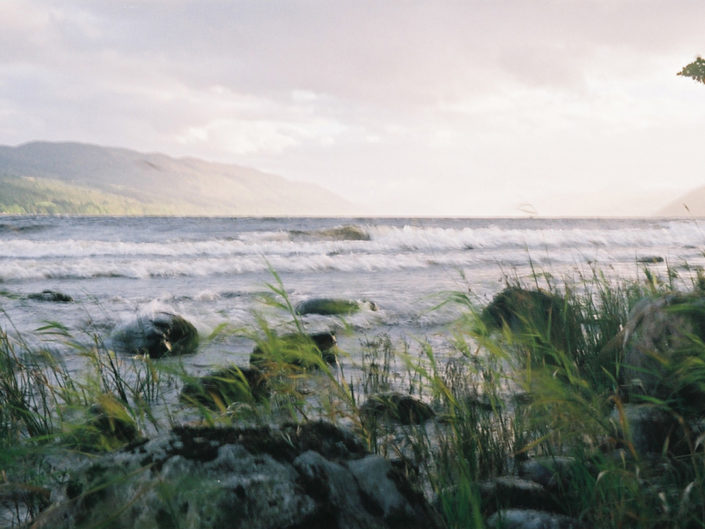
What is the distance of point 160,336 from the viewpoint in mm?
5676

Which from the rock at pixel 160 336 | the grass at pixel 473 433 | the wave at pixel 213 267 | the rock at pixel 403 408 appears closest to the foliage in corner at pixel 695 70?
the grass at pixel 473 433

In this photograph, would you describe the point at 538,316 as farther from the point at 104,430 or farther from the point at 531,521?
the point at 104,430

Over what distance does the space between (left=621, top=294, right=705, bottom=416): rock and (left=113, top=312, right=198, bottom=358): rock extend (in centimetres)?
415

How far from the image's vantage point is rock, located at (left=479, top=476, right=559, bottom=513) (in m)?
2.17

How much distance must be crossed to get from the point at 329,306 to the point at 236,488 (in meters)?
6.41

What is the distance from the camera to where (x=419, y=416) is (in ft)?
11.1

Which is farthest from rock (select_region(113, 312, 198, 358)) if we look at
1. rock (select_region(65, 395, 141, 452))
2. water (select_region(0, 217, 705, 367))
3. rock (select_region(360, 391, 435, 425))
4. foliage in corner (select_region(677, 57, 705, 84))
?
foliage in corner (select_region(677, 57, 705, 84))

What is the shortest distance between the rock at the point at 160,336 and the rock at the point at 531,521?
164 inches

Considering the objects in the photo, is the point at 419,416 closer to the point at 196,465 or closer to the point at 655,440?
the point at 655,440

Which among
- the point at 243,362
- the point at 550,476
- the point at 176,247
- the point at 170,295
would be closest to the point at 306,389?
the point at 243,362

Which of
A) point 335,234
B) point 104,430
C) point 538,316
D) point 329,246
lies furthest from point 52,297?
point 335,234

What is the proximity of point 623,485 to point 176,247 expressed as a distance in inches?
861

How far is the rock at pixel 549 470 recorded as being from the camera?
2290mm

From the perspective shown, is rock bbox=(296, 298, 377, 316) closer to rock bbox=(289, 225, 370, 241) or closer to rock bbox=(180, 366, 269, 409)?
rock bbox=(180, 366, 269, 409)
